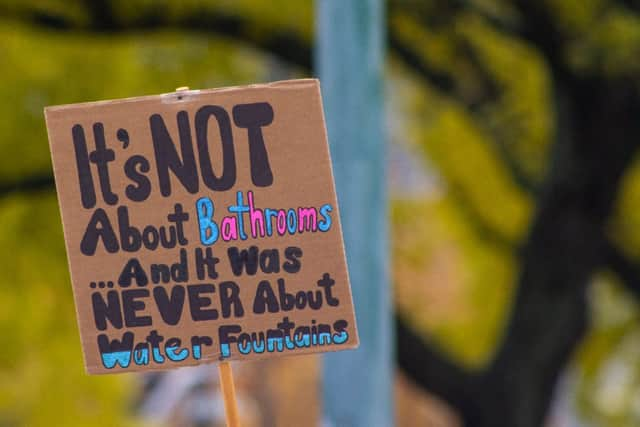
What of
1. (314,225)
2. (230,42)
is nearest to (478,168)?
(230,42)

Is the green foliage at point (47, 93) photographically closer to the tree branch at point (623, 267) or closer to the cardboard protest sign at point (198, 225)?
the tree branch at point (623, 267)

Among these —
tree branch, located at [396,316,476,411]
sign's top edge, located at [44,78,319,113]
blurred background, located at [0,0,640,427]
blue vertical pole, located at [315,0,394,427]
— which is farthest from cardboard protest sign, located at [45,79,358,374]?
tree branch, located at [396,316,476,411]

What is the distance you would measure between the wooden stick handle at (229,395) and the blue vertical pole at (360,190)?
6.12ft

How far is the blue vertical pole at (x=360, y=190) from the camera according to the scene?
5.73 metres

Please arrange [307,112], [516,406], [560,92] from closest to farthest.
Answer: [307,112] < [560,92] < [516,406]

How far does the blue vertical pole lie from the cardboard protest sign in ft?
6.08

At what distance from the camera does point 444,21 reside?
847 cm

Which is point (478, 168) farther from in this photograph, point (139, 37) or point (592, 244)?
point (139, 37)

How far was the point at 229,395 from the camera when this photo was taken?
393 cm

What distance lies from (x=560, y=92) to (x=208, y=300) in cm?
477

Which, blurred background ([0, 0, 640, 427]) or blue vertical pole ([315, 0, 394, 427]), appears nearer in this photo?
blue vertical pole ([315, 0, 394, 427])

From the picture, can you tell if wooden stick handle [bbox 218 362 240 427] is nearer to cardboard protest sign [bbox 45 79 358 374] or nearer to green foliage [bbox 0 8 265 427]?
cardboard protest sign [bbox 45 79 358 374]

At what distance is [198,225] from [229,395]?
17.5 inches

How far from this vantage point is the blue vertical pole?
5730 mm
